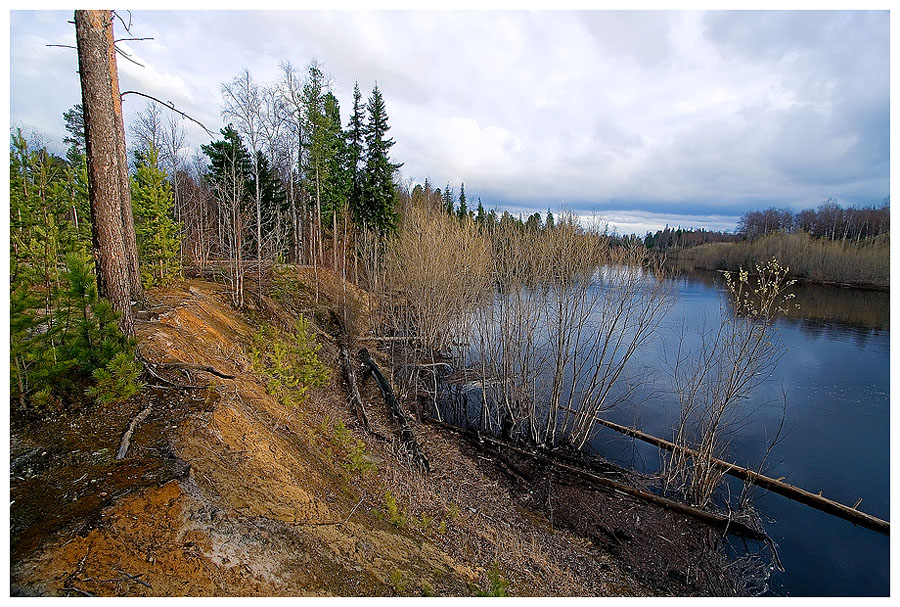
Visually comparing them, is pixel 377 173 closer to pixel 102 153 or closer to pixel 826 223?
pixel 102 153

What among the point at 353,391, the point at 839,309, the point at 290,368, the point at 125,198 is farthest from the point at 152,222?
the point at 839,309

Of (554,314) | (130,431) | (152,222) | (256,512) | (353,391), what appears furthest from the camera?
(554,314)

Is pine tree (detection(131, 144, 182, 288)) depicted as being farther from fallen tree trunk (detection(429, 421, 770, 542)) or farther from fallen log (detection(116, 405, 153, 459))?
fallen tree trunk (detection(429, 421, 770, 542))

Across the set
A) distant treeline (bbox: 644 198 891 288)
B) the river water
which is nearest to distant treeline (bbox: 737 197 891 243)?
distant treeline (bbox: 644 198 891 288)

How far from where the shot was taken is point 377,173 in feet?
72.7

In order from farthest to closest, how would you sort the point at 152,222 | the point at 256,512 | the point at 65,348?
the point at 152,222, the point at 65,348, the point at 256,512

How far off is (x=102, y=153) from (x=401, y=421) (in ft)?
21.9

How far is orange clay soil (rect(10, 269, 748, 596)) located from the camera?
111 inches

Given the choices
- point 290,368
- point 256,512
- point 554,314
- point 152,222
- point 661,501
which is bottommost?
point 661,501

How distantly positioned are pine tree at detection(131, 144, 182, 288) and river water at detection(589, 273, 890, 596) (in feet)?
35.6

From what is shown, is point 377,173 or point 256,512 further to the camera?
point 377,173

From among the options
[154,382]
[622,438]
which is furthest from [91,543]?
[622,438]

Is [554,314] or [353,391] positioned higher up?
[554,314]

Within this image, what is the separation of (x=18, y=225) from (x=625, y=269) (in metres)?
10.2
